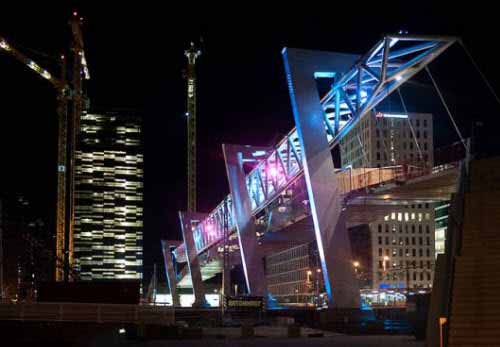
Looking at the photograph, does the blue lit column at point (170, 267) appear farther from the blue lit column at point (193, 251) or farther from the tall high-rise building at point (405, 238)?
the tall high-rise building at point (405, 238)

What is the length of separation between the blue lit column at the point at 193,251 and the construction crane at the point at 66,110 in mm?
18200

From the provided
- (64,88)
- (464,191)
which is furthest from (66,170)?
(464,191)

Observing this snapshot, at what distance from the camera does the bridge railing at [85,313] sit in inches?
1442

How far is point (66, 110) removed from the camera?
131 meters

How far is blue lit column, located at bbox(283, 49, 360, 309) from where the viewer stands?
42562 mm

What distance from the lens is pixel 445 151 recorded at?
47.7 meters

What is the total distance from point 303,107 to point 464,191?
51.8 feet

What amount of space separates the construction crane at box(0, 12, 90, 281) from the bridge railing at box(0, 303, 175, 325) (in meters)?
72.7

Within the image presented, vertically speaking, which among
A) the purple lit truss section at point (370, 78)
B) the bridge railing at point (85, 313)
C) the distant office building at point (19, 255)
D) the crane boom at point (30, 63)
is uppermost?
the crane boom at point (30, 63)

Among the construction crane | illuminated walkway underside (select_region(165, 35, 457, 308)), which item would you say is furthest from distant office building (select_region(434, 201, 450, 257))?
illuminated walkway underside (select_region(165, 35, 457, 308))

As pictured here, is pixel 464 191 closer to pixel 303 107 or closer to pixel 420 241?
pixel 303 107

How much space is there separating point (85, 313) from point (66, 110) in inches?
3837

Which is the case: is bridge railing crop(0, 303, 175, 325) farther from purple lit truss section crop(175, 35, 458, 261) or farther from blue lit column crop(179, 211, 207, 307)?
blue lit column crop(179, 211, 207, 307)

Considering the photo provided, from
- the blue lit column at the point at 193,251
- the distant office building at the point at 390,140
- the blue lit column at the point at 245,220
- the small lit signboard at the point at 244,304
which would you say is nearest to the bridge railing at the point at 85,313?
the small lit signboard at the point at 244,304
